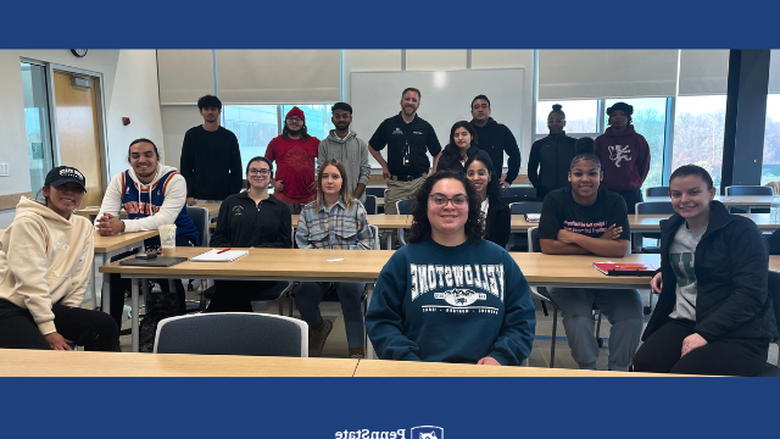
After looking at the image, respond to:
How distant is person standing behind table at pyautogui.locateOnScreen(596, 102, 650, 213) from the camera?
4.41 metres

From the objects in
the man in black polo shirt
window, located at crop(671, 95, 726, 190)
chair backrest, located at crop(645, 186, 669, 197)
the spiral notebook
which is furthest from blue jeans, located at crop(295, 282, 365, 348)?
window, located at crop(671, 95, 726, 190)

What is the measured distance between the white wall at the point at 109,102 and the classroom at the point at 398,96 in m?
0.02

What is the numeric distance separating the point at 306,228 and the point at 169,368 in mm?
1888

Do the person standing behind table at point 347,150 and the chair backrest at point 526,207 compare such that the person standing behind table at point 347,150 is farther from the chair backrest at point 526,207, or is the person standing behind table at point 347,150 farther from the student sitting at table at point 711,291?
the student sitting at table at point 711,291

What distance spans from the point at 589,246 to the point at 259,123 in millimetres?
5830

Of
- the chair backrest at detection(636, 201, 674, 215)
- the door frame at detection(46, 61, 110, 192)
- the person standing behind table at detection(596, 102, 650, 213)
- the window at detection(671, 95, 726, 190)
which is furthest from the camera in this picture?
the window at detection(671, 95, 726, 190)

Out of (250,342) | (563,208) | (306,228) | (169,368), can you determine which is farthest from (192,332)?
(563,208)

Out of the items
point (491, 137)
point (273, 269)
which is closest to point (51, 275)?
point (273, 269)

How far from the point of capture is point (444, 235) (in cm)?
169

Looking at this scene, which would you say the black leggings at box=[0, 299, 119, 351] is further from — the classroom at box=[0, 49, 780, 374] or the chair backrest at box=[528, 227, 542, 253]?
the classroom at box=[0, 49, 780, 374]
